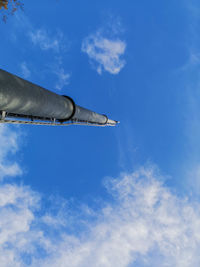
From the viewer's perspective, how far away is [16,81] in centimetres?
1352

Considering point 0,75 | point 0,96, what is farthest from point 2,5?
point 0,96

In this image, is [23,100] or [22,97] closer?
[22,97]

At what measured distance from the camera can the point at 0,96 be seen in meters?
11.9

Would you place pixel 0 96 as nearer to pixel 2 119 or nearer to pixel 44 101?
pixel 2 119

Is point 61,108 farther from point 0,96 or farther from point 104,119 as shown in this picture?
point 104,119

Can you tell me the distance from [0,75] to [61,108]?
35.9 feet

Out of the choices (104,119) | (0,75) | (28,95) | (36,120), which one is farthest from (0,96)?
(104,119)

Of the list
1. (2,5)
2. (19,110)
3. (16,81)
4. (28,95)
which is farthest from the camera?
(19,110)

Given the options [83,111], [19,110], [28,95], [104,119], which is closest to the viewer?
[28,95]

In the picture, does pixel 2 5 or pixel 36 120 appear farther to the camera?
pixel 36 120

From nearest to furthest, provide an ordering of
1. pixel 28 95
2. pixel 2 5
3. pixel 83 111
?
pixel 2 5, pixel 28 95, pixel 83 111

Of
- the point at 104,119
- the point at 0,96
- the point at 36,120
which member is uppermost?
the point at 104,119

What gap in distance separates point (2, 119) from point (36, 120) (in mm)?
6882

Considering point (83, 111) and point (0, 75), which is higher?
point (83, 111)
